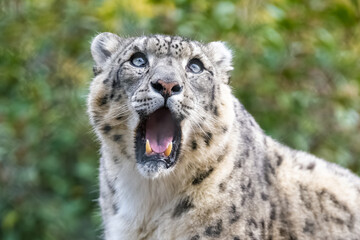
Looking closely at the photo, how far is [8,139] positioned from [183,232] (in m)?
3.72

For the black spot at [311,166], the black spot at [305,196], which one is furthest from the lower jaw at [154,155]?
the black spot at [311,166]

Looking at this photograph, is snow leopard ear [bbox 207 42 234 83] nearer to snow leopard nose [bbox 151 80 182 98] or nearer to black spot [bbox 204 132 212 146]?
black spot [bbox 204 132 212 146]

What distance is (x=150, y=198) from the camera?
4582mm

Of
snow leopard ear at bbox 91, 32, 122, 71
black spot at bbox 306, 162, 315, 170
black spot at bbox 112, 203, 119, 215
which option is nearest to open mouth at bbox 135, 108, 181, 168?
black spot at bbox 112, 203, 119, 215

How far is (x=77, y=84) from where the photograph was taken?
7.78 metres

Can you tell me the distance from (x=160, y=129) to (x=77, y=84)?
358cm

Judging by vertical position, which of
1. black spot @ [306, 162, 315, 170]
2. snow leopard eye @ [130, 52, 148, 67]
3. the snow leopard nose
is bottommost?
black spot @ [306, 162, 315, 170]

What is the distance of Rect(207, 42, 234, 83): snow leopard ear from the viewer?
193 inches

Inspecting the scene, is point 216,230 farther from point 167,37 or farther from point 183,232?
point 167,37

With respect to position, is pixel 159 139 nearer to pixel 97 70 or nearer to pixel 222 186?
pixel 222 186

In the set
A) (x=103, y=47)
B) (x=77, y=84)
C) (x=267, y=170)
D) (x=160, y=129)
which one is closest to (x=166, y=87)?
(x=160, y=129)

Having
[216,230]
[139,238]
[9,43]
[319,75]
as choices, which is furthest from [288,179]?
[9,43]

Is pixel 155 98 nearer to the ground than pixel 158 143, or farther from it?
farther from it

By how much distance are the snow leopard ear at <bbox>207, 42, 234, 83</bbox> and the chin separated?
2.34 ft
